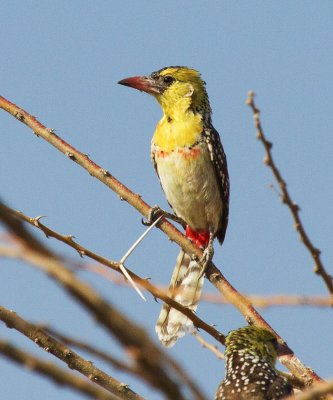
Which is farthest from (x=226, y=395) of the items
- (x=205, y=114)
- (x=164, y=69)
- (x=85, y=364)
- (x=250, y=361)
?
(x=164, y=69)

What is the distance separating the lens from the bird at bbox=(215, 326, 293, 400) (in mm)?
3518

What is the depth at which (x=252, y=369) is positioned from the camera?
12.5ft

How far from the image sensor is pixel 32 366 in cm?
71

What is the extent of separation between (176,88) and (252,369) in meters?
3.96

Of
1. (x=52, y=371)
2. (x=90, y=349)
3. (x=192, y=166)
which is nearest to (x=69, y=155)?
(x=90, y=349)

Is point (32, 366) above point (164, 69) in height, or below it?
below

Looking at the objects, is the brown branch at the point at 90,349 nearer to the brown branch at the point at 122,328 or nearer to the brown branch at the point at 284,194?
the brown branch at the point at 122,328

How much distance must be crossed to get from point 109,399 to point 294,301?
678 mm

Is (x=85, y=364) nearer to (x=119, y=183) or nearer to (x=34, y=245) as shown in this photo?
(x=119, y=183)

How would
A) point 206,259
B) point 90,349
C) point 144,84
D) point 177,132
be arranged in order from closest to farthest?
1. point 90,349
2. point 206,259
3. point 177,132
4. point 144,84

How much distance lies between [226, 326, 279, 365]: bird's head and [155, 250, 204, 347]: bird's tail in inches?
10.6

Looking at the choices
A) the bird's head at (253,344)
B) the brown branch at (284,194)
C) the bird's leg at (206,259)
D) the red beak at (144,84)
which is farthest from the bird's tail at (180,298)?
the brown branch at (284,194)

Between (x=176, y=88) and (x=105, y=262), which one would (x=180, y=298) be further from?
(x=105, y=262)

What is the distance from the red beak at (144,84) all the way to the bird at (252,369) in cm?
339
